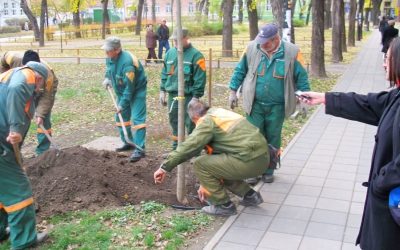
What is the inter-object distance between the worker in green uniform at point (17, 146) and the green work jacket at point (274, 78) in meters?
2.51

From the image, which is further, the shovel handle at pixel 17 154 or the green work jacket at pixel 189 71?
the green work jacket at pixel 189 71

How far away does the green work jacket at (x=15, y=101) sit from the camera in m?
4.15

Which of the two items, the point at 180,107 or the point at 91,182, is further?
the point at 91,182

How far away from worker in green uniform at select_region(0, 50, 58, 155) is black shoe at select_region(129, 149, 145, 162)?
52.4 inches

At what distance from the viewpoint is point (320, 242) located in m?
4.47

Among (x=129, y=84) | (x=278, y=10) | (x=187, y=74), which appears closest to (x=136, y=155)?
(x=129, y=84)

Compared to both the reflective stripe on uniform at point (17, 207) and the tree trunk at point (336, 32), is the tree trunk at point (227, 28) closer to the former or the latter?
the tree trunk at point (336, 32)

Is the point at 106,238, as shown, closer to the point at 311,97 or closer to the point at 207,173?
the point at 207,173

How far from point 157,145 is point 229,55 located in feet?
45.1

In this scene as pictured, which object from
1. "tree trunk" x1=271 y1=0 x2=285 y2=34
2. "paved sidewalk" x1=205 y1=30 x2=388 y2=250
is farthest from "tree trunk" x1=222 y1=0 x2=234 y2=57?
"paved sidewalk" x1=205 y1=30 x2=388 y2=250

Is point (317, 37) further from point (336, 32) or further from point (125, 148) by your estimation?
point (125, 148)

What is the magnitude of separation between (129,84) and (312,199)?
3002 millimetres

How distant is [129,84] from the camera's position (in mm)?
7035

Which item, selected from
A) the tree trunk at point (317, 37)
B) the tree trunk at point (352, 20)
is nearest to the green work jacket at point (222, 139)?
the tree trunk at point (317, 37)
